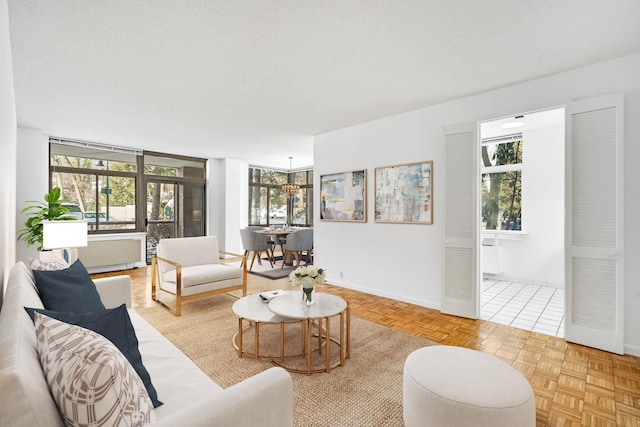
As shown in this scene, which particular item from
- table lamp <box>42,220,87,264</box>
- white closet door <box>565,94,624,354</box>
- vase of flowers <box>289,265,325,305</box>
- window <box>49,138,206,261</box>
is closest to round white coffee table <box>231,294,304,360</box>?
vase of flowers <box>289,265,325,305</box>

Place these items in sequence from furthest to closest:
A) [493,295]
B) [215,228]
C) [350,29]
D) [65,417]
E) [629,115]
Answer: [215,228] → [493,295] → [629,115] → [350,29] → [65,417]

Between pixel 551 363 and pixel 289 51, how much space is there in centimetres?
325

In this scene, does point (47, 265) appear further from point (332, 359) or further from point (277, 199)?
point (277, 199)

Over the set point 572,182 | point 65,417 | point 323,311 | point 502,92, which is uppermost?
point 502,92

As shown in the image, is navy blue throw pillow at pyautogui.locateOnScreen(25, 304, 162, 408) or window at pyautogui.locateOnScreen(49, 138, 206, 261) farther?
window at pyautogui.locateOnScreen(49, 138, 206, 261)

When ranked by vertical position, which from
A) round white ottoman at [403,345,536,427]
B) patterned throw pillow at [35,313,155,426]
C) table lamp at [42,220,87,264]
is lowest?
round white ottoman at [403,345,536,427]

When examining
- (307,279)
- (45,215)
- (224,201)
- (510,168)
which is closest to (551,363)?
(307,279)

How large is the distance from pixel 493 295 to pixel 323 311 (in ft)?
10.4

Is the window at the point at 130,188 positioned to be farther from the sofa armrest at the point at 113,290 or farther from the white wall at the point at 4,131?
the sofa armrest at the point at 113,290

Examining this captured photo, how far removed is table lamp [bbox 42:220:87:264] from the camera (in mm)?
2801

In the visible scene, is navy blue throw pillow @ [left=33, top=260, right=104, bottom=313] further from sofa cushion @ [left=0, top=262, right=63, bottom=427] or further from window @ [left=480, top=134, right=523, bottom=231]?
window @ [left=480, top=134, right=523, bottom=231]

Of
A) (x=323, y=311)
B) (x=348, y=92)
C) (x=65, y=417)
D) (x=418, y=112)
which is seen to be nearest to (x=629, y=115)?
(x=418, y=112)

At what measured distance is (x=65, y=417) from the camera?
762mm

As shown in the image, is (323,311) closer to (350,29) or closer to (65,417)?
(65,417)
